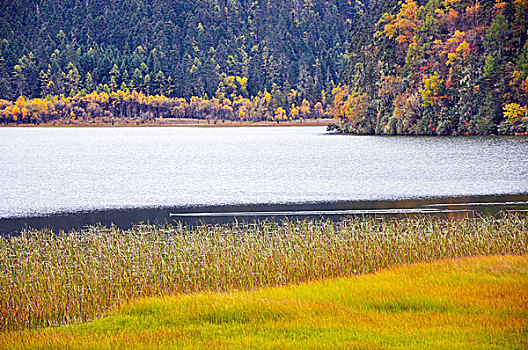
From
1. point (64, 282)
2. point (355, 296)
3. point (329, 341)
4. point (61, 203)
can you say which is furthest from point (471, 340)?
point (61, 203)

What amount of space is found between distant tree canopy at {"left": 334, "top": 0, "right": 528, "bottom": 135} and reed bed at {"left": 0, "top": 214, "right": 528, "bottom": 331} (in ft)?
230

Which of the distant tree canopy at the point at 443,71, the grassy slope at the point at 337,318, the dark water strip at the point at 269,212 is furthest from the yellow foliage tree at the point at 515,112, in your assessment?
the grassy slope at the point at 337,318

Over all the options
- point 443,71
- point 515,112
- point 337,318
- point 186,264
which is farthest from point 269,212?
point 443,71

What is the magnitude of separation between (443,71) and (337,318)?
92.5 metres

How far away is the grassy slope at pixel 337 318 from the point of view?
1003cm

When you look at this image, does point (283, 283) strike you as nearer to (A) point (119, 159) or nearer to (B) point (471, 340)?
(B) point (471, 340)

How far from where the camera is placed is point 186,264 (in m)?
17.1

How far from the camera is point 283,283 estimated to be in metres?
15.9

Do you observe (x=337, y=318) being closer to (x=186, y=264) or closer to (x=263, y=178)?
(x=186, y=264)

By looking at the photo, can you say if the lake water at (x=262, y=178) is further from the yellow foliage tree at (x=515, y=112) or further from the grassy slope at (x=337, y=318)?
the grassy slope at (x=337, y=318)

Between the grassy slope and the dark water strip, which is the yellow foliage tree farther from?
the grassy slope

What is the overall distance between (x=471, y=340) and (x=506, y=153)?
54.8m

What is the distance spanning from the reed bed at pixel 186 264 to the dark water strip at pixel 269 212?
790 cm

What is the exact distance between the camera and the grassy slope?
10.0 m
